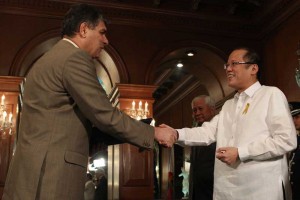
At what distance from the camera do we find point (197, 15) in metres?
7.04

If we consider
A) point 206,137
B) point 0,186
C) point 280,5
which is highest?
point 280,5

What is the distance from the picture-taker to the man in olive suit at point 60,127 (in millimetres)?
1837

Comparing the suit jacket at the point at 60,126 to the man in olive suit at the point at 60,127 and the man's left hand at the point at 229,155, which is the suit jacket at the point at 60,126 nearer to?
the man in olive suit at the point at 60,127

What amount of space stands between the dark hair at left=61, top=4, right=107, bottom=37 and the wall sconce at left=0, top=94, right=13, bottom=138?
3.85 m

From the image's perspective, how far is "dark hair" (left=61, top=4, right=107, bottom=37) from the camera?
217 centimetres

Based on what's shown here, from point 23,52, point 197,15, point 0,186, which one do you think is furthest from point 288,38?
point 0,186

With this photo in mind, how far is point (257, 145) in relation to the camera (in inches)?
84.4

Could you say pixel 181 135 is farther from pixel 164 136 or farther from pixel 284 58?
pixel 284 58

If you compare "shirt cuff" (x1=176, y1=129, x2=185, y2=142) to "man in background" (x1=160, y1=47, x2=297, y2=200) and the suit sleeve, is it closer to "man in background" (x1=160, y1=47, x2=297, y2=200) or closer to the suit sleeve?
"man in background" (x1=160, y1=47, x2=297, y2=200)

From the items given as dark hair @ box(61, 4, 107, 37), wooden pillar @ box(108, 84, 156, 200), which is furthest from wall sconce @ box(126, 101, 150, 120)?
dark hair @ box(61, 4, 107, 37)

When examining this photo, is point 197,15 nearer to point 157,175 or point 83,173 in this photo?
point 83,173

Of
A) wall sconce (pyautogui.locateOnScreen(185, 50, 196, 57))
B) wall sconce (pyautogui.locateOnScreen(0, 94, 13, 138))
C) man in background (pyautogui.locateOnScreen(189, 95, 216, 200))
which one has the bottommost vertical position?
man in background (pyautogui.locateOnScreen(189, 95, 216, 200))

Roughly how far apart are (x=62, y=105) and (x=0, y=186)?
431 cm

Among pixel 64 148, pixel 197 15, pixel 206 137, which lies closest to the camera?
pixel 64 148
